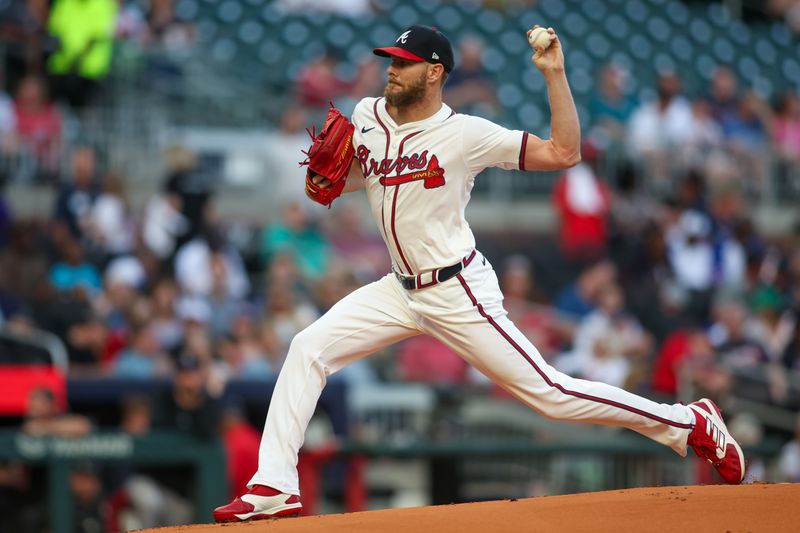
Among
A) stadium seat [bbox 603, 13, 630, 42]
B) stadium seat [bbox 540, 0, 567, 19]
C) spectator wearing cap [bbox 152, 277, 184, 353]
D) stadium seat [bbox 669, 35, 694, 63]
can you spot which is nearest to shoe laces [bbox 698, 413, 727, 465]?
spectator wearing cap [bbox 152, 277, 184, 353]

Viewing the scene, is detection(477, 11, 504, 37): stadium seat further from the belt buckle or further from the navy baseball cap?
the belt buckle

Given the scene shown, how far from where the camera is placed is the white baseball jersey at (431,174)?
5047mm

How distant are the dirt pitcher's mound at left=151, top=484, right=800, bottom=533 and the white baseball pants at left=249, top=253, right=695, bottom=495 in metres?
0.30

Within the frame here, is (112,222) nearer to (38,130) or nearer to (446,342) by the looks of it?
(38,130)

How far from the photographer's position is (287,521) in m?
4.92

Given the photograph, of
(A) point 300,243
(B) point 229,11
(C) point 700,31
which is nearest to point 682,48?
(C) point 700,31

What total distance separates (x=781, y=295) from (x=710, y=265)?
0.76 m

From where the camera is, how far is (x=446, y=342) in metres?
5.22

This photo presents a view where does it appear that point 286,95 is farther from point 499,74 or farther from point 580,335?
point 580,335

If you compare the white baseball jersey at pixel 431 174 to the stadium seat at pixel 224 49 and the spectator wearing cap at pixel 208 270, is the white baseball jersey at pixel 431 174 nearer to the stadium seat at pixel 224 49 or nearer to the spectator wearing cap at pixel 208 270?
the spectator wearing cap at pixel 208 270

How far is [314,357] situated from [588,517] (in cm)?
123

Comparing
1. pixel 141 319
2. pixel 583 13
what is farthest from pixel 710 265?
pixel 141 319

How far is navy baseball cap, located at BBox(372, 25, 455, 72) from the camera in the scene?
16.5ft

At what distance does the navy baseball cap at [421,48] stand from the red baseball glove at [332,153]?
1.09 feet
